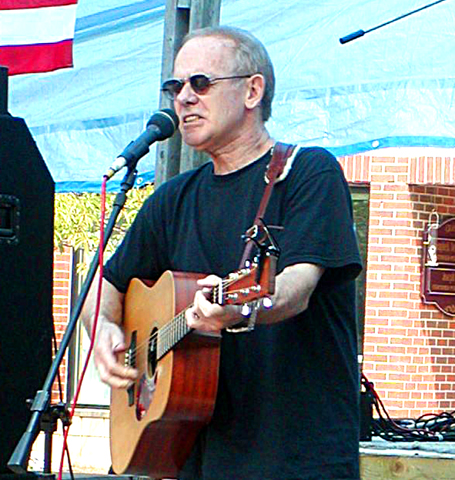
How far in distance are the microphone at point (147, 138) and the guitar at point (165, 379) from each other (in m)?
0.31

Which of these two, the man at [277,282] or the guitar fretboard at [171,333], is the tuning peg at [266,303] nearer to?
the man at [277,282]

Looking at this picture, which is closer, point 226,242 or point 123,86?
point 226,242

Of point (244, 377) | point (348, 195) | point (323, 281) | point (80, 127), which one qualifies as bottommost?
point (244, 377)

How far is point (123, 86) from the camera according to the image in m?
4.71

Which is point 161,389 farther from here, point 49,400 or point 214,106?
point 214,106

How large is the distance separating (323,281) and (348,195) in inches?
8.9

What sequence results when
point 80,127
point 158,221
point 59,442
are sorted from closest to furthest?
point 158,221
point 80,127
point 59,442

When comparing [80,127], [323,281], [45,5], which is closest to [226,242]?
[323,281]

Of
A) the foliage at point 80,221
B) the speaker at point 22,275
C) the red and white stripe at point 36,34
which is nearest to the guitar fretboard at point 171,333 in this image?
the speaker at point 22,275

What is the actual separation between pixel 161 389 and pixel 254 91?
2.54 ft

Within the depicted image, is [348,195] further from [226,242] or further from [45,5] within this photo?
[45,5]

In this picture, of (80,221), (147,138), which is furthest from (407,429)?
(80,221)

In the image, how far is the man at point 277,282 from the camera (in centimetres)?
286

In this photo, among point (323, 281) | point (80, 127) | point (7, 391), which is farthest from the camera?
point (80, 127)
